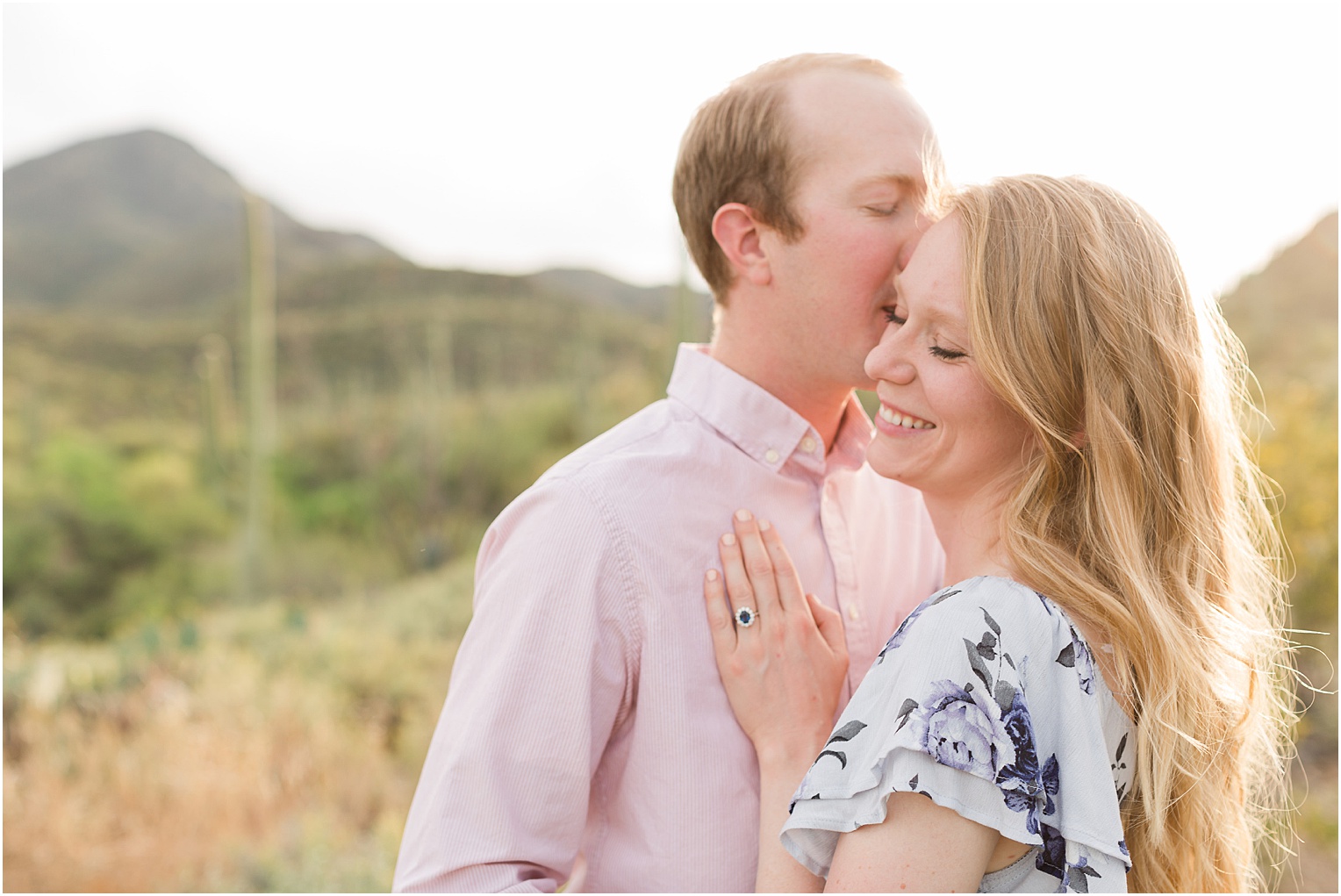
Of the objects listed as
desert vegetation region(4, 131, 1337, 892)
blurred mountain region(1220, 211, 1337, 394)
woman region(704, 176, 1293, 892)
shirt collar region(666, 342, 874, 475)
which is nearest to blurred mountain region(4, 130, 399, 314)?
desert vegetation region(4, 131, 1337, 892)

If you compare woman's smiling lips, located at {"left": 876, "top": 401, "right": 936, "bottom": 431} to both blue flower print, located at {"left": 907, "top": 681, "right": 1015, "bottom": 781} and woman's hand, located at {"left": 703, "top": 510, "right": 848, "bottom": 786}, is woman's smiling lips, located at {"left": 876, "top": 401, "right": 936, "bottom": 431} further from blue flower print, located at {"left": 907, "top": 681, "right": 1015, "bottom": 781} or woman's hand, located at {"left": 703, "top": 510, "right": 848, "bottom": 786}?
blue flower print, located at {"left": 907, "top": 681, "right": 1015, "bottom": 781}

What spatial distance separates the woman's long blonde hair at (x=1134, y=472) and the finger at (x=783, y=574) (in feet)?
1.38

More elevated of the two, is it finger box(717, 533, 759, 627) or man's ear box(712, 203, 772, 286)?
man's ear box(712, 203, 772, 286)

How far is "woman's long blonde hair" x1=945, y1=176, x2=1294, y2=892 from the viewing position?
1.42 meters

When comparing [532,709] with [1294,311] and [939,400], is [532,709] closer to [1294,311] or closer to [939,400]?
[939,400]

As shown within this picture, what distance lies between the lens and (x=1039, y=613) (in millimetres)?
1346

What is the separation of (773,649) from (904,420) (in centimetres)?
48

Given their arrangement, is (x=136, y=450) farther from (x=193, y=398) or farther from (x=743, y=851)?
(x=743, y=851)

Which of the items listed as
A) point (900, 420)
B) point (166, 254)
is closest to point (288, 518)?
point (900, 420)

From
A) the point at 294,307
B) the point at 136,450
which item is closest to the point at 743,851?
the point at 136,450

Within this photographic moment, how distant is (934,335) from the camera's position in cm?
160

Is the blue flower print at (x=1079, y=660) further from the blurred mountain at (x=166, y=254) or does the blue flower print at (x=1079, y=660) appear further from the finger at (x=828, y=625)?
the blurred mountain at (x=166, y=254)

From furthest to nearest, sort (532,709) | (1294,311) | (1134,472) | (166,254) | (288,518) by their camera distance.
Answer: (166,254)
(288,518)
(1294,311)
(532,709)
(1134,472)

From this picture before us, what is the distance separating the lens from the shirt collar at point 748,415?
1.97 meters
